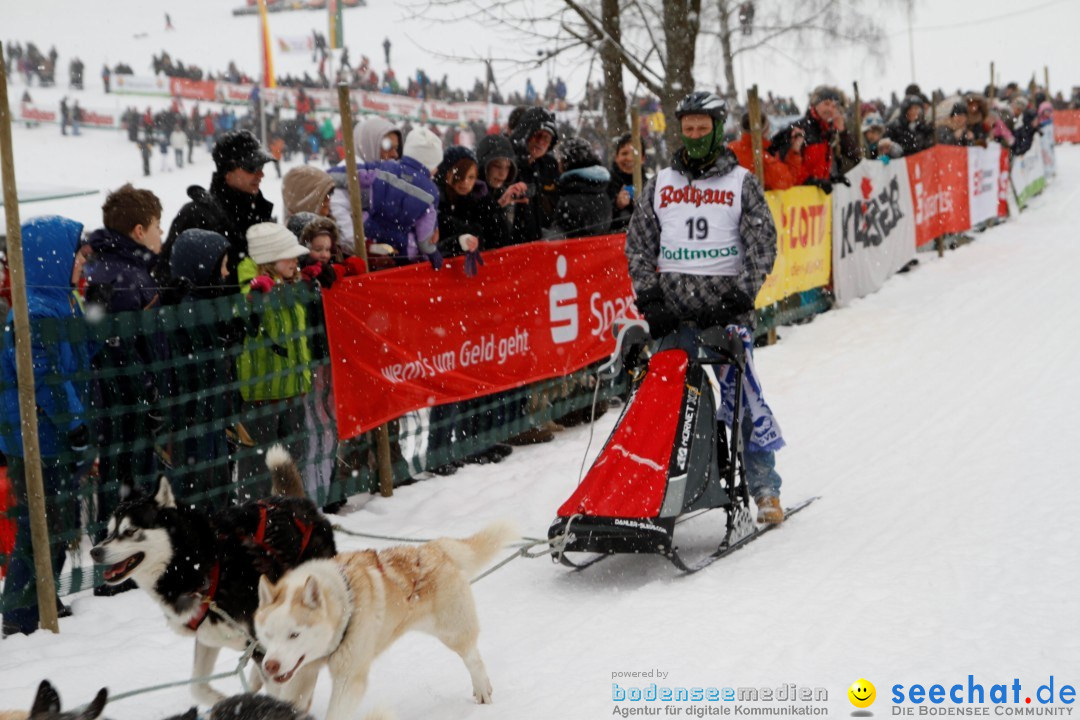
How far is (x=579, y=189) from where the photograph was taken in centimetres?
849

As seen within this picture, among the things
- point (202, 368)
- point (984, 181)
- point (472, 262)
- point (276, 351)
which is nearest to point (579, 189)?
point (472, 262)

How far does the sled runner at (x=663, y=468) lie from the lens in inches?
187

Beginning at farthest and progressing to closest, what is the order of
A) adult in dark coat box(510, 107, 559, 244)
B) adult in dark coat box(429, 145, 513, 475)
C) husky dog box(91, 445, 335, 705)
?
adult in dark coat box(510, 107, 559, 244)
adult in dark coat box(429, 145, 513, 475)
husky dog box(91, 445, 335, 705)

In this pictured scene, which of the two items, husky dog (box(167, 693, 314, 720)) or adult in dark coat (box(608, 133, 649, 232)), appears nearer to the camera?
husky dog (box(167, 693, 314, 720))

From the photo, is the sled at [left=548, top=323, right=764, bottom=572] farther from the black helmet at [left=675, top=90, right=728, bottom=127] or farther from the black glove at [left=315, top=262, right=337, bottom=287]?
the black glove at [left=315, top=262, right=337, bottom=287]

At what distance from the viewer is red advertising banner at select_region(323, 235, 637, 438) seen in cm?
631

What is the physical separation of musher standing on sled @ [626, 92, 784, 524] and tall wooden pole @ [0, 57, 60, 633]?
283 cm

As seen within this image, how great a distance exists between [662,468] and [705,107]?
1779mm

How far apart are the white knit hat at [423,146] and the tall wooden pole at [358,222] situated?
3.52 ft

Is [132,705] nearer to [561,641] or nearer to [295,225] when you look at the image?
[561,641]

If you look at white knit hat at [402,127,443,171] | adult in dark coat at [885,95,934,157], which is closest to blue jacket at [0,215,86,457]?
white knit hat at [402,127,443,171]

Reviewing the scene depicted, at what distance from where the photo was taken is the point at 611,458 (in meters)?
4.98

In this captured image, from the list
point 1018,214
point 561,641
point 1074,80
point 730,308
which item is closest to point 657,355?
point 730,308

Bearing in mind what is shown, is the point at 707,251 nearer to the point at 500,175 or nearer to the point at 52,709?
the point at 500,175
